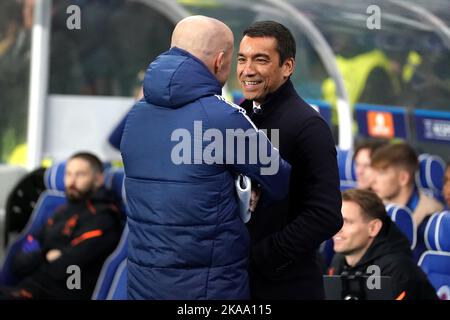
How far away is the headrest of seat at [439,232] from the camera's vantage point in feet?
15.5

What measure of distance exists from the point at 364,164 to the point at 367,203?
181 cm

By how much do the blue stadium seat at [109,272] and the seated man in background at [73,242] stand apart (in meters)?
0.30

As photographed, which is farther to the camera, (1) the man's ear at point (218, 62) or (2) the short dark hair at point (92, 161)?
(2) the short dark hair at point (92, 161)

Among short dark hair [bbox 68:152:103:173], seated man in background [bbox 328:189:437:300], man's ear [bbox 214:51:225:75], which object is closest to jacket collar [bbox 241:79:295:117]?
man's ear [bbox 214:51:225:75]

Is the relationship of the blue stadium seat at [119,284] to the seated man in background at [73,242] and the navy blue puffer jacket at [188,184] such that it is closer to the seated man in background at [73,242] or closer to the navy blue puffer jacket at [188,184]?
the seated man in background at [73,242]

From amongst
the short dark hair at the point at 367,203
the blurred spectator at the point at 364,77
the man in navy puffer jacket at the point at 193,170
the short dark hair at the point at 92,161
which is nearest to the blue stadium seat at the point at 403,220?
the short dark hair at the point at 367,203

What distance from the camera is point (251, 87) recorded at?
3.35m

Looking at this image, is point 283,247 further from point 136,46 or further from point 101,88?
point 136,46

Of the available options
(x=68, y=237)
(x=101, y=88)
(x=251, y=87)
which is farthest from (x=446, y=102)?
(x=251, y=87)

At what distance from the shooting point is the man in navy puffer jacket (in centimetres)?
309

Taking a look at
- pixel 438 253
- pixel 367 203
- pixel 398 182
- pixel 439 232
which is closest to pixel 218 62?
Answer: pixel 367 203

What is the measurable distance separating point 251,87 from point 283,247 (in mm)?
514

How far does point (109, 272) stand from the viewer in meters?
5.81

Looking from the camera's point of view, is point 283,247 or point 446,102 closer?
point 283,247
